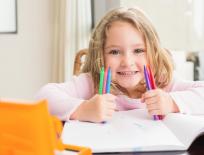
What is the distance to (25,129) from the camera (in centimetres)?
36

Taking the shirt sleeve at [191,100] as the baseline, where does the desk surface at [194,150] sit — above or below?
below

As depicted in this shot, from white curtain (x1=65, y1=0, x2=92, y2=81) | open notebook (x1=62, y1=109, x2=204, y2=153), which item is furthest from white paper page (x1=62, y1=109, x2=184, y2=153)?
white curtain (x1=65, y1=0, x2=92, y2=81)

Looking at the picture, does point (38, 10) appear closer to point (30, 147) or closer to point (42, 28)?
point (42, 28)

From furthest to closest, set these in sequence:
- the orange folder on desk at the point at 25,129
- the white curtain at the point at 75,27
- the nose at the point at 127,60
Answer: the white curtain at the point at 75,27, the nose at the point at 127,60, the orange folder on desk at the point at 25,129

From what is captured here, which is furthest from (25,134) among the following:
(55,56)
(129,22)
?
(55,56)

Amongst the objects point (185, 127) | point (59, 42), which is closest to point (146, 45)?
point (185, 127)

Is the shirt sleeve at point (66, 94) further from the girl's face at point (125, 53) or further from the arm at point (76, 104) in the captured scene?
the girl's face at point (125, 53)

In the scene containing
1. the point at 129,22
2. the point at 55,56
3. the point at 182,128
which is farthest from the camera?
the point at 55,56

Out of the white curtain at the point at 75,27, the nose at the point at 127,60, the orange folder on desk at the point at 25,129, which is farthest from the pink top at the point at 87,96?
the white curtain at the point at 75,27

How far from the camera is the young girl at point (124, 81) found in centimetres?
75

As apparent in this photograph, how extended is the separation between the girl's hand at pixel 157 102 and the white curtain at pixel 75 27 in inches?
66.3

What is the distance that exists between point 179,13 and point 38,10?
96 centimetres

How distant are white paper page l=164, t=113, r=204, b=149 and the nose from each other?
0.66 feet

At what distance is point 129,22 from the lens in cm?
91
